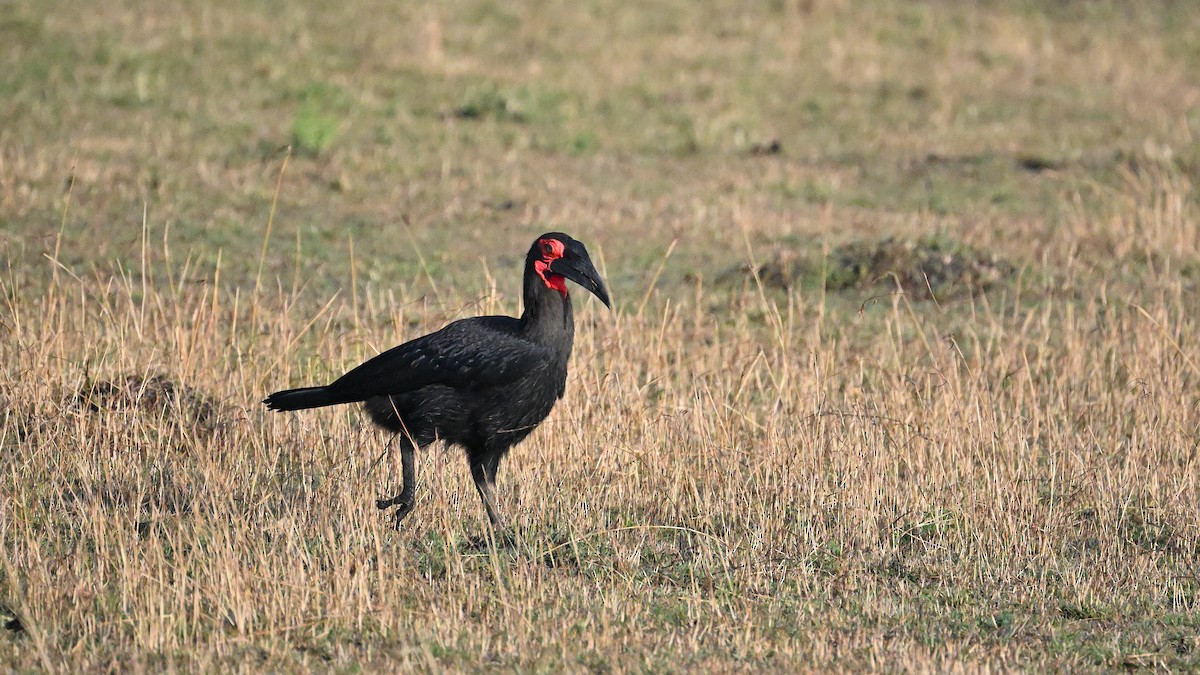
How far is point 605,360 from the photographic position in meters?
9.38

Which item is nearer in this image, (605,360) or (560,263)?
(560,263)

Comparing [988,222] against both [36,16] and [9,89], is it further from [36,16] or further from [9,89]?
[36,16]

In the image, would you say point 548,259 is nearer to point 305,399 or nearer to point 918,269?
point 305,399

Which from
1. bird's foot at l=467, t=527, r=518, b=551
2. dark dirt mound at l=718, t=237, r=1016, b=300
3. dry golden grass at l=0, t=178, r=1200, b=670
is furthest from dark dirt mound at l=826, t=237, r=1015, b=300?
bird's foot at l=467, t=527, r=518, b=551

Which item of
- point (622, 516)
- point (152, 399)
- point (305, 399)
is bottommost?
point (622, 516)

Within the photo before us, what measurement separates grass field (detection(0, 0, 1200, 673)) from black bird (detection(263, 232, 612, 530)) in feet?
1.16

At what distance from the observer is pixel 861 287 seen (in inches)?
476

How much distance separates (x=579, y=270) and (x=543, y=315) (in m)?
0.26

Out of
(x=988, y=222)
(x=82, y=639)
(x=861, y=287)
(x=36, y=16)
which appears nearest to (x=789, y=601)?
(x=82, y=639)

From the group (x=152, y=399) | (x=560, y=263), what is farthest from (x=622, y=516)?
(x=152, y=399)

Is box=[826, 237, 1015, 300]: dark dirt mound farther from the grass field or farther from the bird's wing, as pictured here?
the bird's wing

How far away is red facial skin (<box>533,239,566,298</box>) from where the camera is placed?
667 centimetres

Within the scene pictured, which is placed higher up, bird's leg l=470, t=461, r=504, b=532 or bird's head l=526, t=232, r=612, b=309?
bird's head l=526, t=232, r=612, b=309

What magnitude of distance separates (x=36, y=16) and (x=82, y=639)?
55.1ft
